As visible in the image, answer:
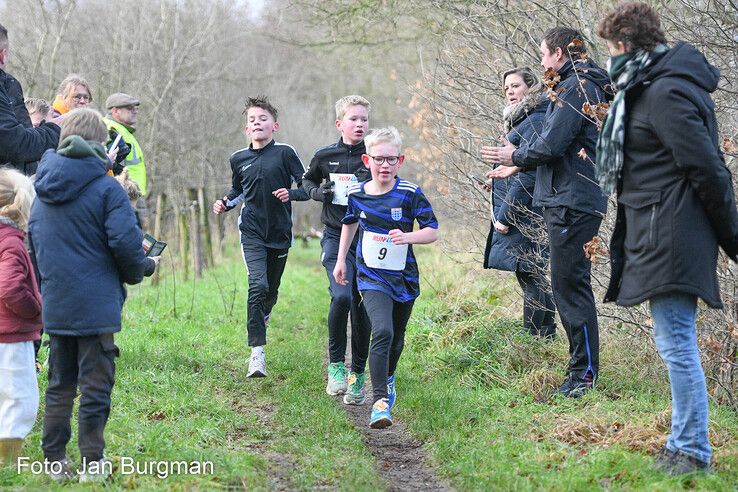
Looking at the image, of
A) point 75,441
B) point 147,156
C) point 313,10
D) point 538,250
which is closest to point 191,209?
point 313,10

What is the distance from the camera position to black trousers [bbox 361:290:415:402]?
6.34m

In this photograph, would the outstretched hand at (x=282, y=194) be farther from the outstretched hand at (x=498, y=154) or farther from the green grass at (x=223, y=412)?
the outstretched hand at (x=498, y=154)

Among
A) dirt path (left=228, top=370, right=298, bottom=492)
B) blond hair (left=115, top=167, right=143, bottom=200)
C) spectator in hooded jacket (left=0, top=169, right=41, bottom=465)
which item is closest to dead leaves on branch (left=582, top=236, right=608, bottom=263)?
dirt path (left=228, top=370, right=298, bottom=492)

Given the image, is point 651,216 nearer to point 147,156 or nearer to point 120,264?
point 120,264

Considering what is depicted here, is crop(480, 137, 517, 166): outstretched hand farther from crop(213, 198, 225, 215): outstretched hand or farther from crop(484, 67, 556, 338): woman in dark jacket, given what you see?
crop(213, 198, 225, 215): outstretched hand

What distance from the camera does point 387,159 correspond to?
21.6 feet

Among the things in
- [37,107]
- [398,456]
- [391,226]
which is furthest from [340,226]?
[37,107]

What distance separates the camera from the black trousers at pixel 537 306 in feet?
25.6

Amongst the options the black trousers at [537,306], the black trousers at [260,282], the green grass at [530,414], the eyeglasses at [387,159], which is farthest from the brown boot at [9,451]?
the black trousers at [537,306]

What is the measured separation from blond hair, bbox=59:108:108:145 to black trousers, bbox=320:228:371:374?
2.85m

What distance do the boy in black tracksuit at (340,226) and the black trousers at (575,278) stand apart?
1679 mm

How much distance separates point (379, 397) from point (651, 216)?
247 cm

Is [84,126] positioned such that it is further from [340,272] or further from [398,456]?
[398,456]

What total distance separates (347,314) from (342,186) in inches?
44.2
